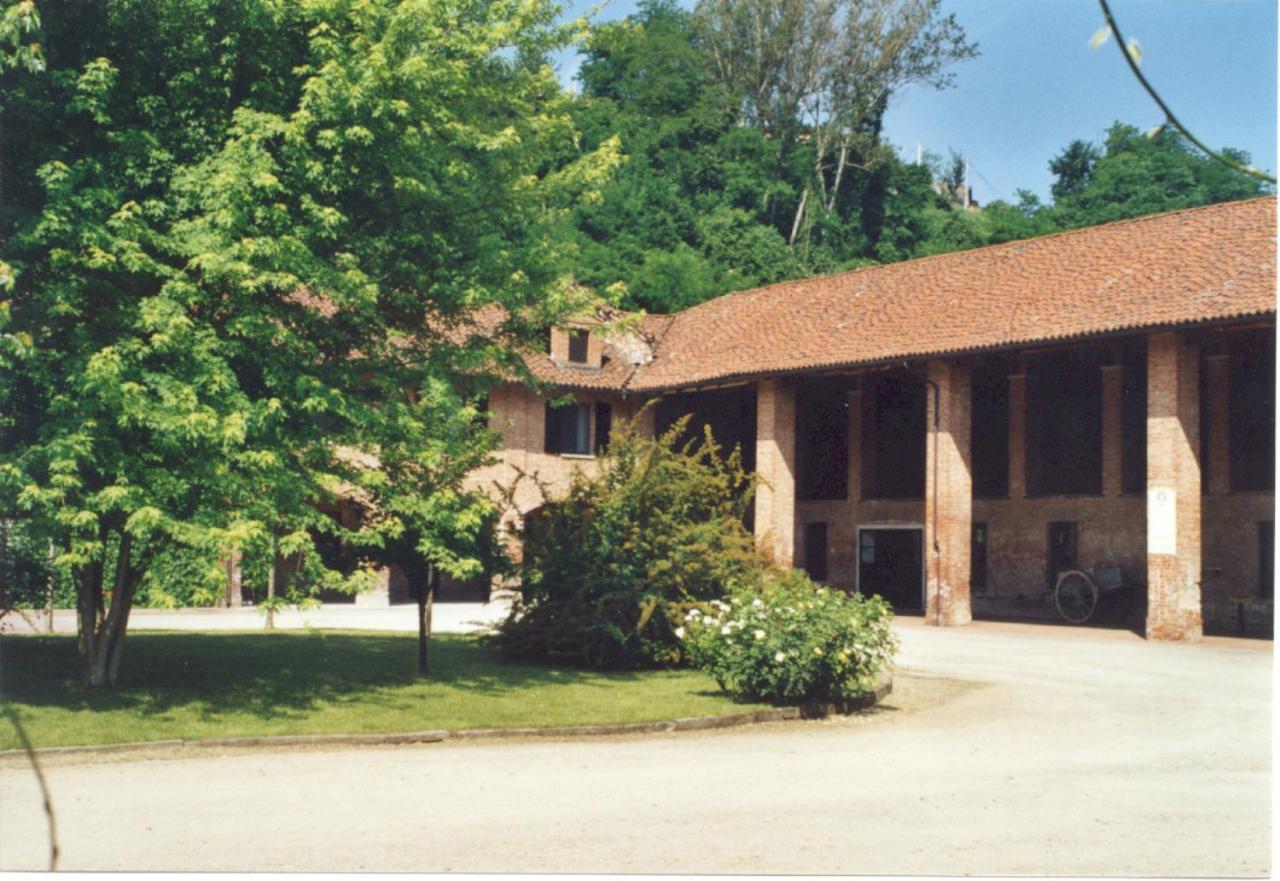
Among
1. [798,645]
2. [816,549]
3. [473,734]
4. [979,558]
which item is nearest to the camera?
[473,734]

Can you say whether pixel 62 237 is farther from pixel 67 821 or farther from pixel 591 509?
pixel 591 509

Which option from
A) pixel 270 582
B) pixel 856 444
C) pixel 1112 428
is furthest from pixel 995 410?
pixel 270 582

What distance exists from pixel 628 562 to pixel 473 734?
596 centimetres

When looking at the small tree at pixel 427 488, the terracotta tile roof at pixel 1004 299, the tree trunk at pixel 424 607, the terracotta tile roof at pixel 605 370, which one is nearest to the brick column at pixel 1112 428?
the terracotta tile roof at pixel 1004 299

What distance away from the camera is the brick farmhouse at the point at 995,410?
25.4 meters

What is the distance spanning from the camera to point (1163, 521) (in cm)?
2497

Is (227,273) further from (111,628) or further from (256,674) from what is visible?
(256,674)

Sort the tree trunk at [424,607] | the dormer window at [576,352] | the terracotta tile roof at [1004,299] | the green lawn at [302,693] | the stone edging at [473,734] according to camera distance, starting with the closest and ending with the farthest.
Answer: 1. the stone edging at [473,734]
2. the green lawn at [302,693]
3. the tree trunk at [424,607]
4. the terracotta tile roof at [1004,299]
5. the dormer window at [576,352]

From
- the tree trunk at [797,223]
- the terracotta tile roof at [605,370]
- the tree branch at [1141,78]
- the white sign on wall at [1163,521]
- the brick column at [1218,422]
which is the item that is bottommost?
the white sign on wall at [1163,521]

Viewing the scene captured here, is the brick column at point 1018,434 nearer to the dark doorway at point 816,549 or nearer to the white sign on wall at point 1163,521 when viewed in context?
the dark doorway at point 816,549

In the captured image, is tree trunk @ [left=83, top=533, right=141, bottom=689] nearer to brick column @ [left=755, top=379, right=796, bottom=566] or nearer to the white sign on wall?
the white sign on wall

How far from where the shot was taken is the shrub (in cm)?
1770

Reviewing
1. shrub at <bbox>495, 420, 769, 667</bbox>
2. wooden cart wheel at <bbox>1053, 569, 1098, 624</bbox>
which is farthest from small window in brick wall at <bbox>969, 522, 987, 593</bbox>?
shrub at <bbox>495, 420, 769, 667</bbox>

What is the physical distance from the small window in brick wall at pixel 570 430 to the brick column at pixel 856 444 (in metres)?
7.71
